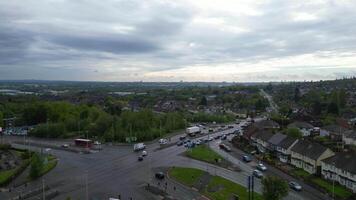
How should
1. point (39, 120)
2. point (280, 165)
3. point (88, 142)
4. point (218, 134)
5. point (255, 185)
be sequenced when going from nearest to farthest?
point (255, 185) → point (280, 165) → point (88, 142) → point (218, 134) → point (39, 120)

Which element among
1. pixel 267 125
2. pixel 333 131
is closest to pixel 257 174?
pixel 267 125

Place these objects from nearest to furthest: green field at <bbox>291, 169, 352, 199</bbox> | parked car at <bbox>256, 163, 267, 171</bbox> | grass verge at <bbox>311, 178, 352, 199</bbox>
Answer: grass verge at <bbox>311, 178, 352, 199</bbox> → green field at <bbox>291, 169, 352, 199</bbox> → parked car at <bbox>256, 163, 267, 171</bbox>

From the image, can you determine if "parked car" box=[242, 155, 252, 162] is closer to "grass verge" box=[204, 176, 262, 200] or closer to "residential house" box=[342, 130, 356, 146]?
"grass verge" box=[204, 176, 262, 200]

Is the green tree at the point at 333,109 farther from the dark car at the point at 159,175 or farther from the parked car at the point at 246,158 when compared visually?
the dark car at the point at 159,175

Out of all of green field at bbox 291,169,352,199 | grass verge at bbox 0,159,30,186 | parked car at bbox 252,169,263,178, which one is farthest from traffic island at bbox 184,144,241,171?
grass verge at bbox 0,159,30,186

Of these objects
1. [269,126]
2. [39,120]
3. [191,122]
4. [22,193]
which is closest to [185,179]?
[22,193]

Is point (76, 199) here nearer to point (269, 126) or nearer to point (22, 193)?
point (22, 193)

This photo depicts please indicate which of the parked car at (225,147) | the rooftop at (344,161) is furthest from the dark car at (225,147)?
the rooftop at (344,161)
